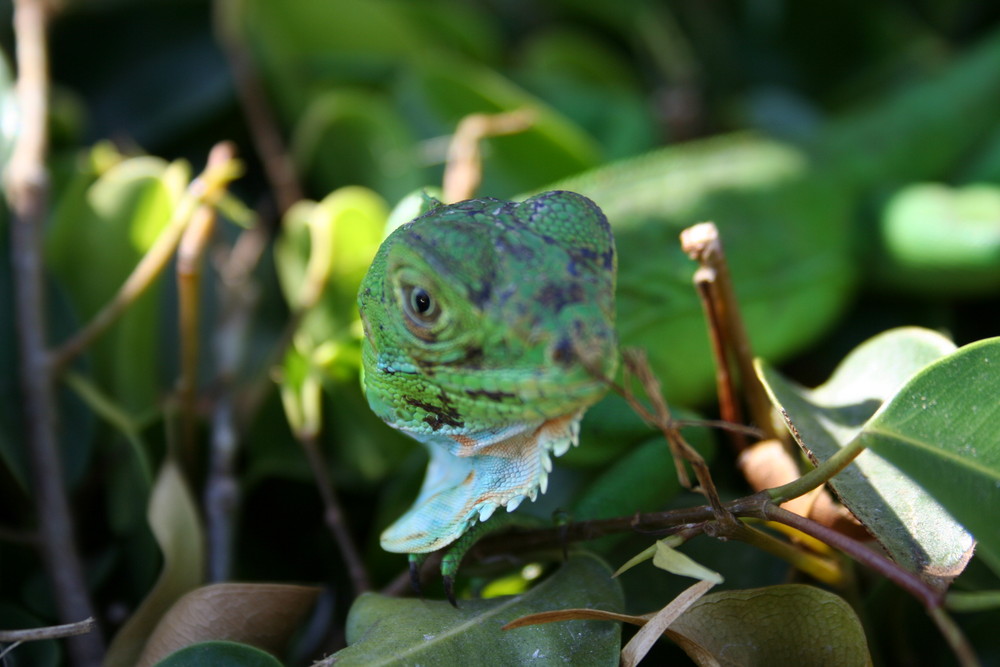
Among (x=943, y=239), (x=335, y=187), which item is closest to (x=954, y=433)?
(x=943, y=239)

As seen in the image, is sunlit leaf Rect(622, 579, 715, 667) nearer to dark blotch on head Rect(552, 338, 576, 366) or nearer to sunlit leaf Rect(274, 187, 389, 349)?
dark blotch on head Rect(552, 338, 576, 366)

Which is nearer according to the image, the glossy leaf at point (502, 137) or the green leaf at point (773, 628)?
the green leaf at point (773, 628)

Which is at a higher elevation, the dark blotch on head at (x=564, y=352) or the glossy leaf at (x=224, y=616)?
the dark blotch on head at (x=564, y=352)

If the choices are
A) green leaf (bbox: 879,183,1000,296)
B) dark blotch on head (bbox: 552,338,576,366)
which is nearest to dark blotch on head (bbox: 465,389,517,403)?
dark blotch on head (bbox: 552,338,576,366)

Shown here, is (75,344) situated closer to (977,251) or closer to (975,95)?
(977,251)

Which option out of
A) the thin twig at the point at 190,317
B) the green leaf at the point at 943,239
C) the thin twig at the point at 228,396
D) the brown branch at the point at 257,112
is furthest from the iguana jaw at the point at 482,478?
the green leaf at the point at 943,239

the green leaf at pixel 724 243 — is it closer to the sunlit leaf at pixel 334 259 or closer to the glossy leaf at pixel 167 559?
the sunlit leaf at pixel 334 259

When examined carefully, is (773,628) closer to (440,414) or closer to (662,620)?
(662,620)
